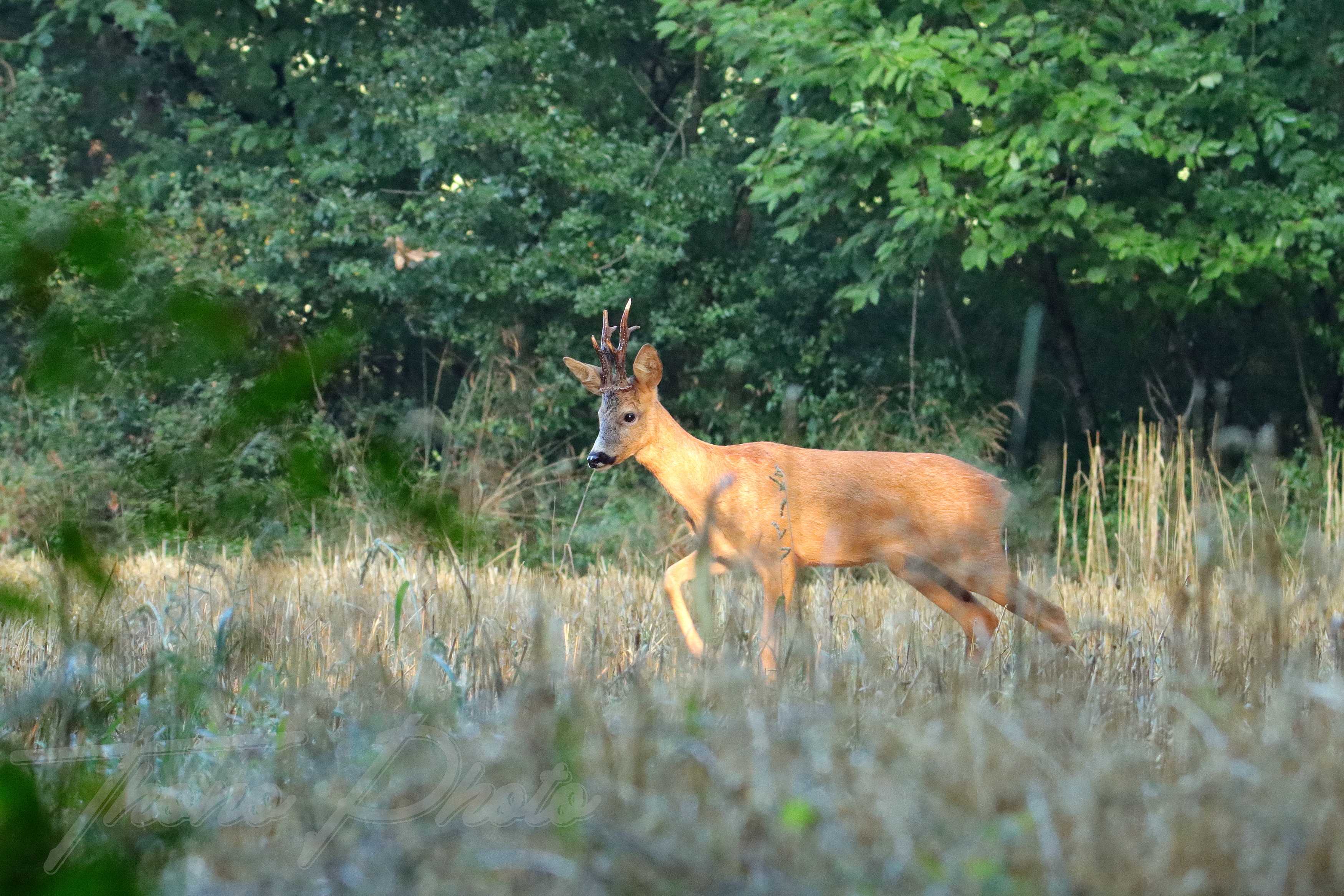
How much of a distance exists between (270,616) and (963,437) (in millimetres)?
8678

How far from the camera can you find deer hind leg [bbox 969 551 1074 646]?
5195mm

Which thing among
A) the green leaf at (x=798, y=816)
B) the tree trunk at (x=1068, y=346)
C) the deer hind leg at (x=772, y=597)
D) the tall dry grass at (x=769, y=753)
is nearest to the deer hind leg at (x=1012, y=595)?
the tall dry grass at (x=769, y=753)

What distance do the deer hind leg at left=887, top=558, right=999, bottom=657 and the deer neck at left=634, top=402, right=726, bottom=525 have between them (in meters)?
0.98

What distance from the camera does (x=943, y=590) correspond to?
689 cm

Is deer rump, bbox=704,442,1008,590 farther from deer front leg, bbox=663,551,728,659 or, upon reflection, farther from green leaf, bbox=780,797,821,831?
green leaf, bbox=780,797,821,831

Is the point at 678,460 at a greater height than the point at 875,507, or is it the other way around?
the point at 678,460

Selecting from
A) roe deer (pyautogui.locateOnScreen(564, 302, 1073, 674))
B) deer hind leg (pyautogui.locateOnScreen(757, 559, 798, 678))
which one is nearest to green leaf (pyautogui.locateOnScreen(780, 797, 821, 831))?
deer hind leg (pyautogui.locateOnScreen(757, 559, 798, 678))

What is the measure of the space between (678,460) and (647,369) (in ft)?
1.57

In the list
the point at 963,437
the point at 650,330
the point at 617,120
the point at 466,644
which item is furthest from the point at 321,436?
the point at 617,120

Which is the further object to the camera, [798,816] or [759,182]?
[759,182]

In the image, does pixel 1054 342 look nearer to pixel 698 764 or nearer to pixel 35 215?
pixel 698 764

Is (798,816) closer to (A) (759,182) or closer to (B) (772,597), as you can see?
(B) (772,597)

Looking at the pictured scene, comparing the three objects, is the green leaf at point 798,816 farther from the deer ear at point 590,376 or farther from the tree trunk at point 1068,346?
the tree trunk at point 1068,346

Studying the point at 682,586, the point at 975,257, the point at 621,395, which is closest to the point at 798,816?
the point at 682,586
